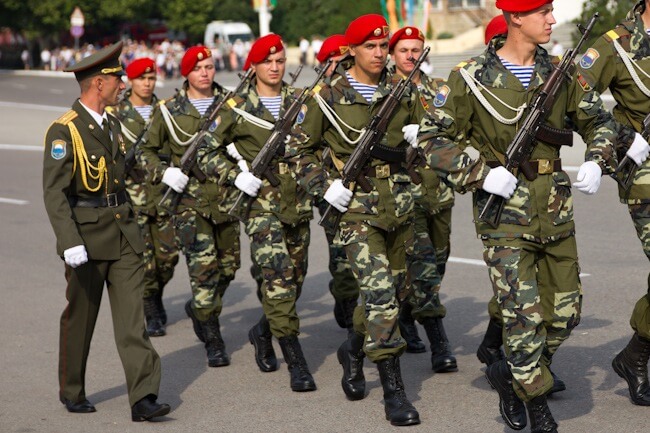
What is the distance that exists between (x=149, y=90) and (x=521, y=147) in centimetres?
531

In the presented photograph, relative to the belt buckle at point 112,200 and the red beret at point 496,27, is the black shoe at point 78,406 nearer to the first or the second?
the belt buckle at point 112,200

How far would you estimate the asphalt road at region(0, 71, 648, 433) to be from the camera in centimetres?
707

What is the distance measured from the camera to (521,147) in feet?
20.1

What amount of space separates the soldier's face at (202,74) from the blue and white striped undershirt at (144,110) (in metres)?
1.55

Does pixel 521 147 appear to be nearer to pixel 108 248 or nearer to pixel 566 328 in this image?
pixel 566 328

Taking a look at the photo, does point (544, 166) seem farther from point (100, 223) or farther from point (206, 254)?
point (206, 254)

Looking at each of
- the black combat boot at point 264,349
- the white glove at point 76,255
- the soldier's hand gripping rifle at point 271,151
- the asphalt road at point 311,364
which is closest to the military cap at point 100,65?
the white glove at point 76,255

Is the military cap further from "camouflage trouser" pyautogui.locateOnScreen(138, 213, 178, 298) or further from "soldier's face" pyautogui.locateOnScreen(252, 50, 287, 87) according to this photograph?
"camouflage trouser" pyautogui.locateOnScreen(138, 213, 178, 298)

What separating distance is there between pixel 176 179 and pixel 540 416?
12.3ft

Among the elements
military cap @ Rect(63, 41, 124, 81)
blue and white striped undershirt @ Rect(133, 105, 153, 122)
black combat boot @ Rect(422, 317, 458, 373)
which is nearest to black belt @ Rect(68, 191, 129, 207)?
military cap @ Rect(63, 41, 124, 81)

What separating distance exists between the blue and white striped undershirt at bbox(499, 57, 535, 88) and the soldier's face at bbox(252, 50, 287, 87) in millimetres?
2390

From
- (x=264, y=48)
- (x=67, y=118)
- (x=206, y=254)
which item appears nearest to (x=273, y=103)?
(x=264, y=48)

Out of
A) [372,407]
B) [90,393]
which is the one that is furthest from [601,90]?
[90,393]

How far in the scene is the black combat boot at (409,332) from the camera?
340 inches
